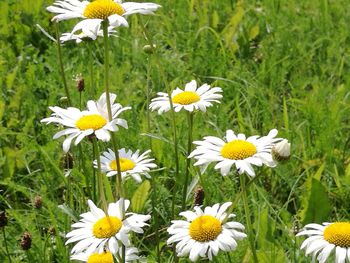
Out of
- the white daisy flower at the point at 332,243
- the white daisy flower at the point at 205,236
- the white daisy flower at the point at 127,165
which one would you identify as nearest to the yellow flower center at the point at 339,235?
the white daisy flower at the point at 332,243

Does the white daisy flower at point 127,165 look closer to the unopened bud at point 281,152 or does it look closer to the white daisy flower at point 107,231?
the white daisy flower at point 107,231

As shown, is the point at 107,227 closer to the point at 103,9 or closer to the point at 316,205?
the point at 103,9

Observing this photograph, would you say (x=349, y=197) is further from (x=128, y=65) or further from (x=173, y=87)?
(x=128, y=65)

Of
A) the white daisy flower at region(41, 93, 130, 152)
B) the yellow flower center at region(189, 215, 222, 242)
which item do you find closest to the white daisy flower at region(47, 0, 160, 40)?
the white daisy flower at region(41, 93, 130, 152)

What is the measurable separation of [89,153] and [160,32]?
3.08ft

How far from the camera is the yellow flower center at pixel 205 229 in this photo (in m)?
1.23

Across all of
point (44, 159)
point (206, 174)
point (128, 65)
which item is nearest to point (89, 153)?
point (44, 159)

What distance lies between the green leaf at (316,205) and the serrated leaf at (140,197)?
0.41 meters

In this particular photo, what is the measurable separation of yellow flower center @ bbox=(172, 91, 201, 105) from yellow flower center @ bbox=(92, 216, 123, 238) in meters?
0.45

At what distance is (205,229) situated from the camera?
48.7 inches

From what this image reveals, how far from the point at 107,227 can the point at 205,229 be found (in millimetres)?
182

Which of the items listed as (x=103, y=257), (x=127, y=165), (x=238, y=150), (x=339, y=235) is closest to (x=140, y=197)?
(x=127, y=165)

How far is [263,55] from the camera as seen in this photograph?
267 centimetres

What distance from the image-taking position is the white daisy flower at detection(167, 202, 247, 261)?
1.20m
